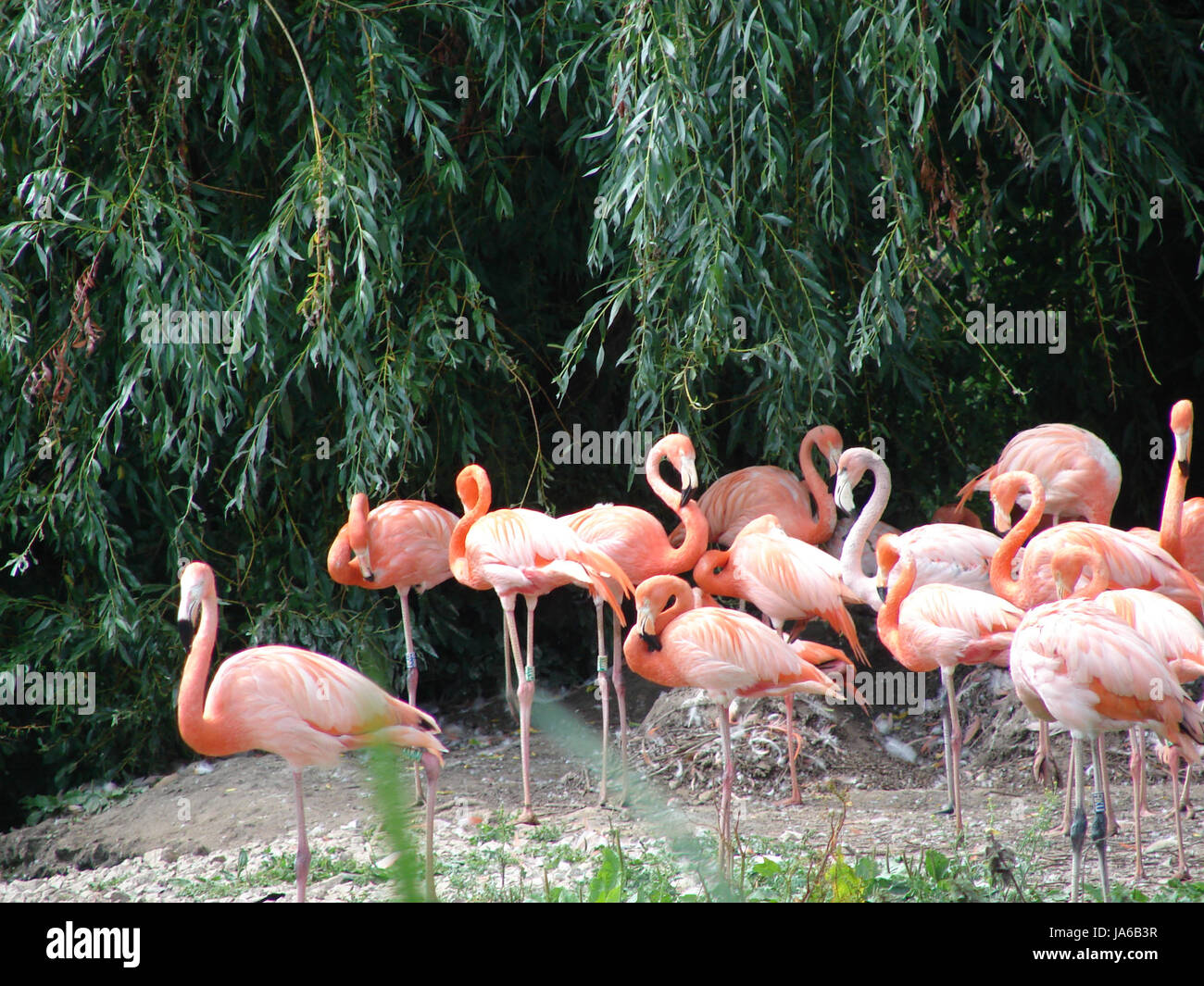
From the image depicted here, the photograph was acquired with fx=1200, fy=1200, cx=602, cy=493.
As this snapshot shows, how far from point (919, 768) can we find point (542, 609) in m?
2.23

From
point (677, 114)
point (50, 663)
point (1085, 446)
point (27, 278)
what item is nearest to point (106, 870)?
point (50, 663)

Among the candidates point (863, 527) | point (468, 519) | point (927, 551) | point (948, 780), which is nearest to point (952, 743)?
point (948, 780)

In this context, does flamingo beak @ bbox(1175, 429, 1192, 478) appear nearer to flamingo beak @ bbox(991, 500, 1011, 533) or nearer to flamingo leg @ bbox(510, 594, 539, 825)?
flamingo beak @ bbox(991, 500, 1011, 533)

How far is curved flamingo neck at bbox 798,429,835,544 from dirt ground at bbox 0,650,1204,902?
75cm

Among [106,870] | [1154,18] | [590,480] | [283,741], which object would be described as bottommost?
[106,870]

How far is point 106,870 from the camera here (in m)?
4.41

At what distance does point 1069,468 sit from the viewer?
16.0 feet

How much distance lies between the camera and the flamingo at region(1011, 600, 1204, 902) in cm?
318

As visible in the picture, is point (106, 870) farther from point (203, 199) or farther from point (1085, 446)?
point (1085, 446)

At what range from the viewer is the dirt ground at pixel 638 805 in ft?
13.1

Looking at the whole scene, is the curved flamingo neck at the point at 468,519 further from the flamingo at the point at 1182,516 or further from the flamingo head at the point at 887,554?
the flamingo at the point at 1182,516

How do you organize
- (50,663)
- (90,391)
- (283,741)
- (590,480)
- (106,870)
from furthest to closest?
(590,480) → (50,663) → (90,391) → (106,870) → (283,741)

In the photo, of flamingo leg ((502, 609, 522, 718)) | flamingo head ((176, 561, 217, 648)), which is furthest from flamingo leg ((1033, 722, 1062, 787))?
flamingo head ((176, 561, 217, 648))

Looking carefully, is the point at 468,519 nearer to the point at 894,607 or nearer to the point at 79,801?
the point at 894,607
